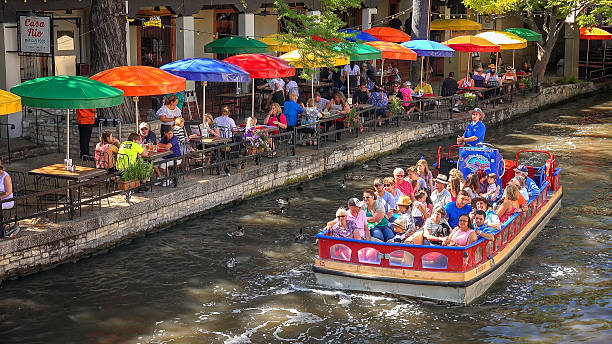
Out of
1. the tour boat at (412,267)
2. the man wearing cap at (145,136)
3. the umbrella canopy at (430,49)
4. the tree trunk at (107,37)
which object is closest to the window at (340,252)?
the tour boat at (412,267)

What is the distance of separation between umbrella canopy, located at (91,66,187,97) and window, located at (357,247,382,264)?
6.00 m

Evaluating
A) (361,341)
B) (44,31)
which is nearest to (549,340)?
(361,341)

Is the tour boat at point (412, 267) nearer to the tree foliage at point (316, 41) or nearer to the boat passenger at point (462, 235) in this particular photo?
the boat passenger at point (462, 235)

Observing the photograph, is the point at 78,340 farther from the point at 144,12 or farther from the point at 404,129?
the point at 144,12

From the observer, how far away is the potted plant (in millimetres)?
16109

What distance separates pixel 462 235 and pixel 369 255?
1409mm

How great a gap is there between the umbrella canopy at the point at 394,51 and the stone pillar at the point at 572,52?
17.0m

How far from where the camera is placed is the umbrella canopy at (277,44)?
2536 centimetres

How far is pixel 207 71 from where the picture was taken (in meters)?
19.1

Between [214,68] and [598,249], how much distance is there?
346 inches

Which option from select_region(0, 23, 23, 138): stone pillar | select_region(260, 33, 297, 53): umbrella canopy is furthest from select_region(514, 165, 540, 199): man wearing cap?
select_region(0, 23, 23, 138): stone pillar

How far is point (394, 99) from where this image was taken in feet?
86.1

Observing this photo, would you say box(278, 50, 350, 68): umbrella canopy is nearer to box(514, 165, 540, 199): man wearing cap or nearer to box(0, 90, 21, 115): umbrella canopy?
box(514, 165, 540, 199): man wearing cap

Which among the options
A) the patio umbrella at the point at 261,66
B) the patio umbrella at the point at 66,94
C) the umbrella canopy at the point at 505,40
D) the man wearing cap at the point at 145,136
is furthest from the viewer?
the umbrella canopy at the point at 505,40
